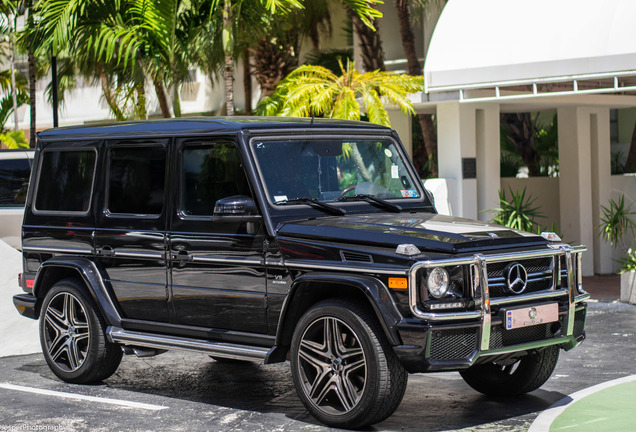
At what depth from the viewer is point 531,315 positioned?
685 centimetres

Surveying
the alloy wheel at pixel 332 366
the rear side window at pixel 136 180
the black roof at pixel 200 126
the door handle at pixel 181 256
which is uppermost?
the black roof at pixel 200 126

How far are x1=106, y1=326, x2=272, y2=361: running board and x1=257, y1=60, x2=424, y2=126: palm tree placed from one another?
738 cm

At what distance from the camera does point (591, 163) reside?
17609 millimetres

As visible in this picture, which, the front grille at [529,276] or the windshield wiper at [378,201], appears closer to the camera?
the front grille at [529,276]

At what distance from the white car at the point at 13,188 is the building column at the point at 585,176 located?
880 centimetres

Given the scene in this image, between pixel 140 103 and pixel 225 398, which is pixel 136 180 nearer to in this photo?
pixel 225 398

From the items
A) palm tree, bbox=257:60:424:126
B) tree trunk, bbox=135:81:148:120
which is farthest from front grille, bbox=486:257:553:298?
tree trunk, bbox=135:81:148:120

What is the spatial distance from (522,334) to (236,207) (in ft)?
7.07

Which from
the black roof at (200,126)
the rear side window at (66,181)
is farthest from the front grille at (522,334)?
the rear side window at (66,181)

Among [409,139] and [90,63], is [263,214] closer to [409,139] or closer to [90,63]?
[409,139]

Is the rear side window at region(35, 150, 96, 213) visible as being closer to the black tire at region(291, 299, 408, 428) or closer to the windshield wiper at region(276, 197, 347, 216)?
the windshield wiper at region(276, 197, 347, 216)

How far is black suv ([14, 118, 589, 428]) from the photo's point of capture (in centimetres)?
658

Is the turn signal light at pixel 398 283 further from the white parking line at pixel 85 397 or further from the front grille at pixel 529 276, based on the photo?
the white parking line at pixel 85 397

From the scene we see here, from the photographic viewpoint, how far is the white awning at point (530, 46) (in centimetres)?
1355
